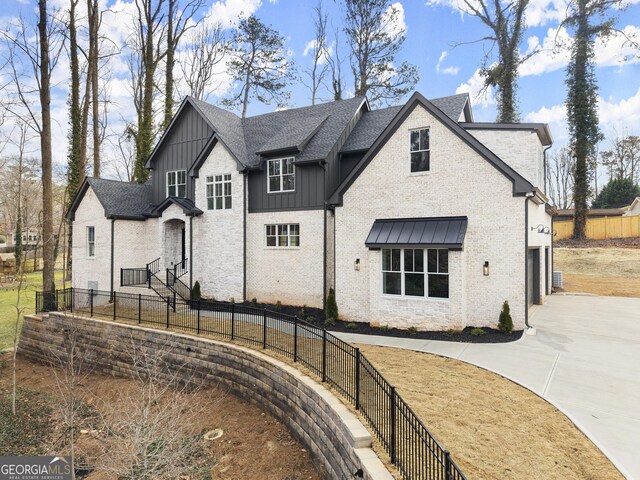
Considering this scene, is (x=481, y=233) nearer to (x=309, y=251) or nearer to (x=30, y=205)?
(x=309, y=251)

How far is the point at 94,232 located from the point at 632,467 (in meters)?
22.7

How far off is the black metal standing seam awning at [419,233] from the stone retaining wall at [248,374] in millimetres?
5810

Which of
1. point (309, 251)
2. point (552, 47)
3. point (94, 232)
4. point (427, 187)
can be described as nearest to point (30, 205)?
point (94, 232)

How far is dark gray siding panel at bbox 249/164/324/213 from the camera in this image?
15.8 meters

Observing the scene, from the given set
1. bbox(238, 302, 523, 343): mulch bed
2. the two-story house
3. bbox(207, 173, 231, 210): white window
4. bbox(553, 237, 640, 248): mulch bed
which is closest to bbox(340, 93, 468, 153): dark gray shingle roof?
the two-story house

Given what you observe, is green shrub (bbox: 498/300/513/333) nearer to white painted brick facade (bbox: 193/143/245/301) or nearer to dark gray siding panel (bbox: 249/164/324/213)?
dark gray siding panel (bbox: 249/164/324/213)

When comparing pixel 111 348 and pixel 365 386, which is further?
pixel 111 348

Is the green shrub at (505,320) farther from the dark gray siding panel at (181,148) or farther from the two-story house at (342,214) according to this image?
the dark gray siding panel at (181,148)

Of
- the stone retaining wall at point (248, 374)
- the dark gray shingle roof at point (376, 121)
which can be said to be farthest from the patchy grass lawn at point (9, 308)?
the dark gray shingle roof at point (376, 121)

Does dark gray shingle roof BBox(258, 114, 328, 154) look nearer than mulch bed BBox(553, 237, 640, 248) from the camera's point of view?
Yes

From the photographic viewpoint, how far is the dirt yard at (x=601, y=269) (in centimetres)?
2047

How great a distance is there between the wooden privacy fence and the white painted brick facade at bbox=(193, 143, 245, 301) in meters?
30.6

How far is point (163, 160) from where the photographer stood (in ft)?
67.7

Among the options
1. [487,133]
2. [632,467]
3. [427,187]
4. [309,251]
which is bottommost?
[632,467]
